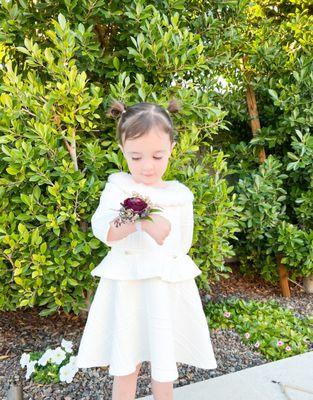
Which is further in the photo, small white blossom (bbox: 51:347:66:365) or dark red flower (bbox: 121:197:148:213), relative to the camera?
small white blossom (bbox: 51:347:66:365)

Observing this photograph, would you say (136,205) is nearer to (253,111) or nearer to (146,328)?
(146,328)

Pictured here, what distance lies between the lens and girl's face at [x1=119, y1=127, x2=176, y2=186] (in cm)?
173

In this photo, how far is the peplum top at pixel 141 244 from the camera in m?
1.83

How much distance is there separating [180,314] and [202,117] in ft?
4.89

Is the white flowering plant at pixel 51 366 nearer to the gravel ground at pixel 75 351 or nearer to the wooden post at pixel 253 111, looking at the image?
the gravel ground at pixel 75 351

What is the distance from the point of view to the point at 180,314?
2.01 meters

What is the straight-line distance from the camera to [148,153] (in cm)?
175

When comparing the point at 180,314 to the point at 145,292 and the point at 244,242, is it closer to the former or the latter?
the point at 145,292

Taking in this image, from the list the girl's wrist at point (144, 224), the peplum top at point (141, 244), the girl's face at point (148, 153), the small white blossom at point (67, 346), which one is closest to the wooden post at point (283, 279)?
the small white blossom at point (67, 346)

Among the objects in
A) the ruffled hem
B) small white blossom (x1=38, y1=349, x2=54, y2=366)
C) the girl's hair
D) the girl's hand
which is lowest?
small white blossom (x1=38, y1=349, x2=54, y2=366)

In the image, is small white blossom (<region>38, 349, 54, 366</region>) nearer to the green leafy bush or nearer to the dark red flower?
the green leafy bush

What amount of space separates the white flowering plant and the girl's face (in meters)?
1.49

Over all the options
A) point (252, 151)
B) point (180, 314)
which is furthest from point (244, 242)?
point (180, 314)

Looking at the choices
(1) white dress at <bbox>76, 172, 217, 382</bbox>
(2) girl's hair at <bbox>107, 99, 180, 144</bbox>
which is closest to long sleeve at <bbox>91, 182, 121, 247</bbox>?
(1) white dress at <bbox>76, 172, 217, 382</bbox>
